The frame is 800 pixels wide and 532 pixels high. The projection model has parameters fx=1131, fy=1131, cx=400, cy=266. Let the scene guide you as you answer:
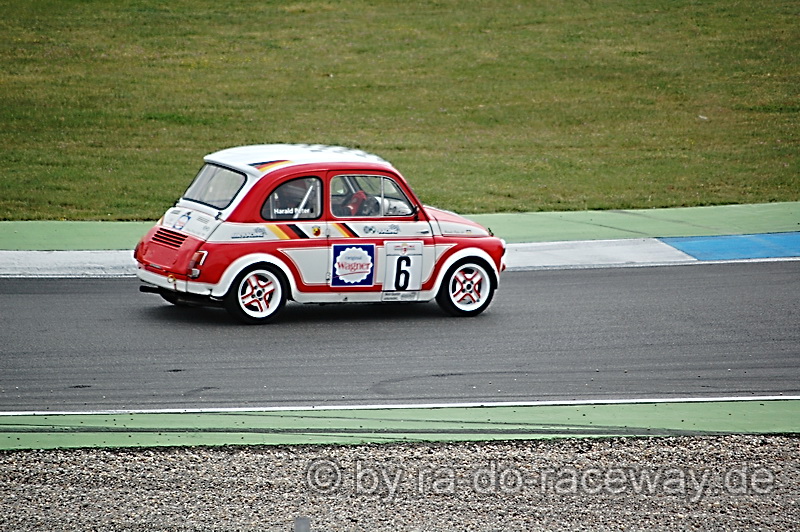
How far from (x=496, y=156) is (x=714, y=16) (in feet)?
52.2

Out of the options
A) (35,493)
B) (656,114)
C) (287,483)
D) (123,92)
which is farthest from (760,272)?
(123,92)

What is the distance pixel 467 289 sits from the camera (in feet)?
39.8

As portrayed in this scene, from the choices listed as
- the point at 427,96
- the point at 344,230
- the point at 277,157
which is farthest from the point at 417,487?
the point at 427,96

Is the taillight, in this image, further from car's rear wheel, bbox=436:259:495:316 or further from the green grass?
the green grass

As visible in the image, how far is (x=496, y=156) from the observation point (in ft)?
77.8

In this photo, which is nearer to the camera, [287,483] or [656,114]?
[287,483]

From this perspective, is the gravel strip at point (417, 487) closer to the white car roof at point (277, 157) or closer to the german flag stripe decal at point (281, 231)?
the german flag stripe decal at point (281, 231)

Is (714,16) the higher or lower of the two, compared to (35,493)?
higher

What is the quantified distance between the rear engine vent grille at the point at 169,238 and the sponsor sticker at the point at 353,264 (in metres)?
1.54

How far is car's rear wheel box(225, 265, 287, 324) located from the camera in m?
11.2

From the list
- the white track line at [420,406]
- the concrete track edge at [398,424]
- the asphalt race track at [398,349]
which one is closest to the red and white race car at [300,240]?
the asphalt race track at [398,349]

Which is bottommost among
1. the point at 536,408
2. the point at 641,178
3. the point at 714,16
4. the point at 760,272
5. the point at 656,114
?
the point at 536,408

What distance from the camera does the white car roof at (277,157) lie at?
37.7ft

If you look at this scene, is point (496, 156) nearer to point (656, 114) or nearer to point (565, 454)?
point (656, 114)
